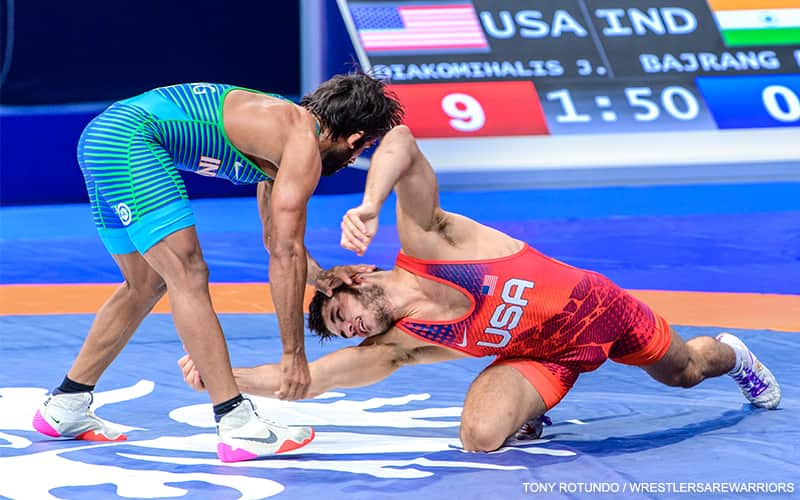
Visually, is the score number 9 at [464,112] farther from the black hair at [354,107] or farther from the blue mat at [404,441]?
the black hair at [354,107]

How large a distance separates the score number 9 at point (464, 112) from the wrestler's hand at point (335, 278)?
6.00m

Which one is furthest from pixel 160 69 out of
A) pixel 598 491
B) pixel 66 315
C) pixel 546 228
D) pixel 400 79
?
pixel 598 491

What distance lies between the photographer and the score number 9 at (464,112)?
10016mm

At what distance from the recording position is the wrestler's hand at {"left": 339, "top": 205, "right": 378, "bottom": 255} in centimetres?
337

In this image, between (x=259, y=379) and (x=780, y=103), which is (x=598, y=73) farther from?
(x=259, y=379)

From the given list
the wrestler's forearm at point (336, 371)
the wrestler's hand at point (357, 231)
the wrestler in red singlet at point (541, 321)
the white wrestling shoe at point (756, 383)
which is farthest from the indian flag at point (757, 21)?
the wrestler's hand at point (357, 231)

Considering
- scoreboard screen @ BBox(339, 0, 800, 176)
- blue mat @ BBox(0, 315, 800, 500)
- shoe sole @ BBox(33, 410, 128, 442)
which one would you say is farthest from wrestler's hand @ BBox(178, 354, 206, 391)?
scoreboard screen @ BBox(339, 0, 800, 176)

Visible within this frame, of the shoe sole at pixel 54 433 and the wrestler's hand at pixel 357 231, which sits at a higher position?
the wrestler's hand at pixel 357 231

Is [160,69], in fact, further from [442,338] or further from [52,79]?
[442,338]

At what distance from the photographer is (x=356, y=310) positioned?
13.4 ft

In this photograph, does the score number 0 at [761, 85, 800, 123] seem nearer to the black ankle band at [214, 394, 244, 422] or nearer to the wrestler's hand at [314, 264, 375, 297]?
the wrestler's hand at [314, 264, 375, 297]

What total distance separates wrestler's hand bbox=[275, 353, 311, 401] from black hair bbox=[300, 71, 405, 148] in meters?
0.69

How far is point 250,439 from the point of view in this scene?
388 centimetres

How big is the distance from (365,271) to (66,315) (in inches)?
96.1
